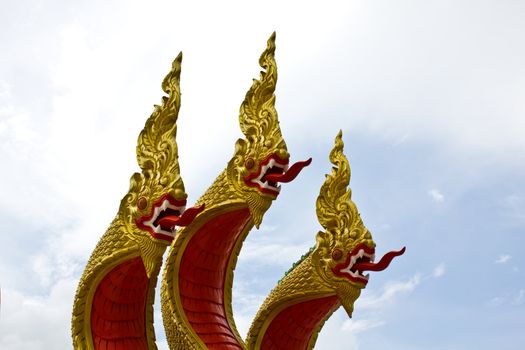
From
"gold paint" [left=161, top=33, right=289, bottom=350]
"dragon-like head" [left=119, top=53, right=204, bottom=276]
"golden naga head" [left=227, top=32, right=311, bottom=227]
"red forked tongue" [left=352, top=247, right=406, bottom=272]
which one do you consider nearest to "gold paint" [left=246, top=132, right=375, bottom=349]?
"red forked tongue" [left=352, top=247, right=406, bottom=272]

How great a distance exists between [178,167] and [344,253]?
2552 mm

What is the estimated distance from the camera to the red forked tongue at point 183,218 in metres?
9.63

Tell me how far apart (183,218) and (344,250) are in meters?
2.67

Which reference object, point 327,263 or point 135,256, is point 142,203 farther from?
point 327,263

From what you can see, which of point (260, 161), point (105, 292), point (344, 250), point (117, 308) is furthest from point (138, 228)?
point (344, 250)

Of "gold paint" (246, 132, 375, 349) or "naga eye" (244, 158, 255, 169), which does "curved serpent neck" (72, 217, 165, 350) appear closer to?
"naga eye" (244, 158, 255, 169)

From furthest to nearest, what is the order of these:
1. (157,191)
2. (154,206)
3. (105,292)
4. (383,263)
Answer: (383,263), (105,292), (157,191), (154,206)

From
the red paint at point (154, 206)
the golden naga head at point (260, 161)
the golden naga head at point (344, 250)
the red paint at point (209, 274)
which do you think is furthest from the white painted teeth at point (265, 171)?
the red paint at point (154, 206)

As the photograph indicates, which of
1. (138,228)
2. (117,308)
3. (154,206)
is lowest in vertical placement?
(117,308)

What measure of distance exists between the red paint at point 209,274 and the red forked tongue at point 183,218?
4.33ft

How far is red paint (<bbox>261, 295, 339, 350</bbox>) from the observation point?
469 inches

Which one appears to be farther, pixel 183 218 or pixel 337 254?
pixel 337 254

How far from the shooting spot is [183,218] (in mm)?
9711

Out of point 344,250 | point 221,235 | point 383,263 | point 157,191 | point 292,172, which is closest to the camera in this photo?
point 157,191
